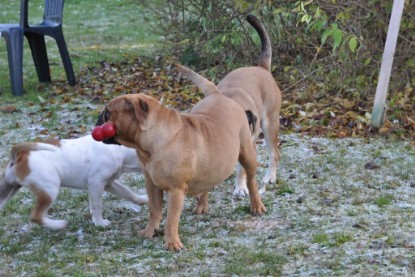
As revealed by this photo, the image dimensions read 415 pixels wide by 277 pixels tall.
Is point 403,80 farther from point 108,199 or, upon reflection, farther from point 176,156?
point 176,156

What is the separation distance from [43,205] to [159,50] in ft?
27.5

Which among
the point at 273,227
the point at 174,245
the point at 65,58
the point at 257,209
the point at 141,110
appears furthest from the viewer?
the point at 65,58

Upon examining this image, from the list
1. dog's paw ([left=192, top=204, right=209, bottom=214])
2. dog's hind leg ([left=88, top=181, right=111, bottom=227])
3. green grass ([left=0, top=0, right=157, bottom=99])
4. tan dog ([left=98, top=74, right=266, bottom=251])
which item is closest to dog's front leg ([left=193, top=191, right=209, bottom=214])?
dog's paw ([left=192, top=204, right=209, bottom=214])

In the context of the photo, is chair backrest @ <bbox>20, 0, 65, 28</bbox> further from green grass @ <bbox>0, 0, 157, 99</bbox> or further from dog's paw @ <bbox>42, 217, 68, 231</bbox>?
dog's paw @ <bbox>42, 217, 68, 231</bbox>

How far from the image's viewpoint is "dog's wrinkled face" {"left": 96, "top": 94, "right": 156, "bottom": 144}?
197 inches

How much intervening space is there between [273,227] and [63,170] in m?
1.54

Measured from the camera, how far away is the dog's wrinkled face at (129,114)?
501 centimetres

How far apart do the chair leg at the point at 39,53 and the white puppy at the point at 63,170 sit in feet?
20.0

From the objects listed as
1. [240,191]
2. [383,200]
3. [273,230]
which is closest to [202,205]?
[240,191]

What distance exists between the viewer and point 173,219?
5156 millimetres

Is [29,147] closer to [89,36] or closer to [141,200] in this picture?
[141,200]

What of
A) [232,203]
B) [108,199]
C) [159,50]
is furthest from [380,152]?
[159,50]

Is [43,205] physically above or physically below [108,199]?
above

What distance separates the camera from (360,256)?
4.80 m
